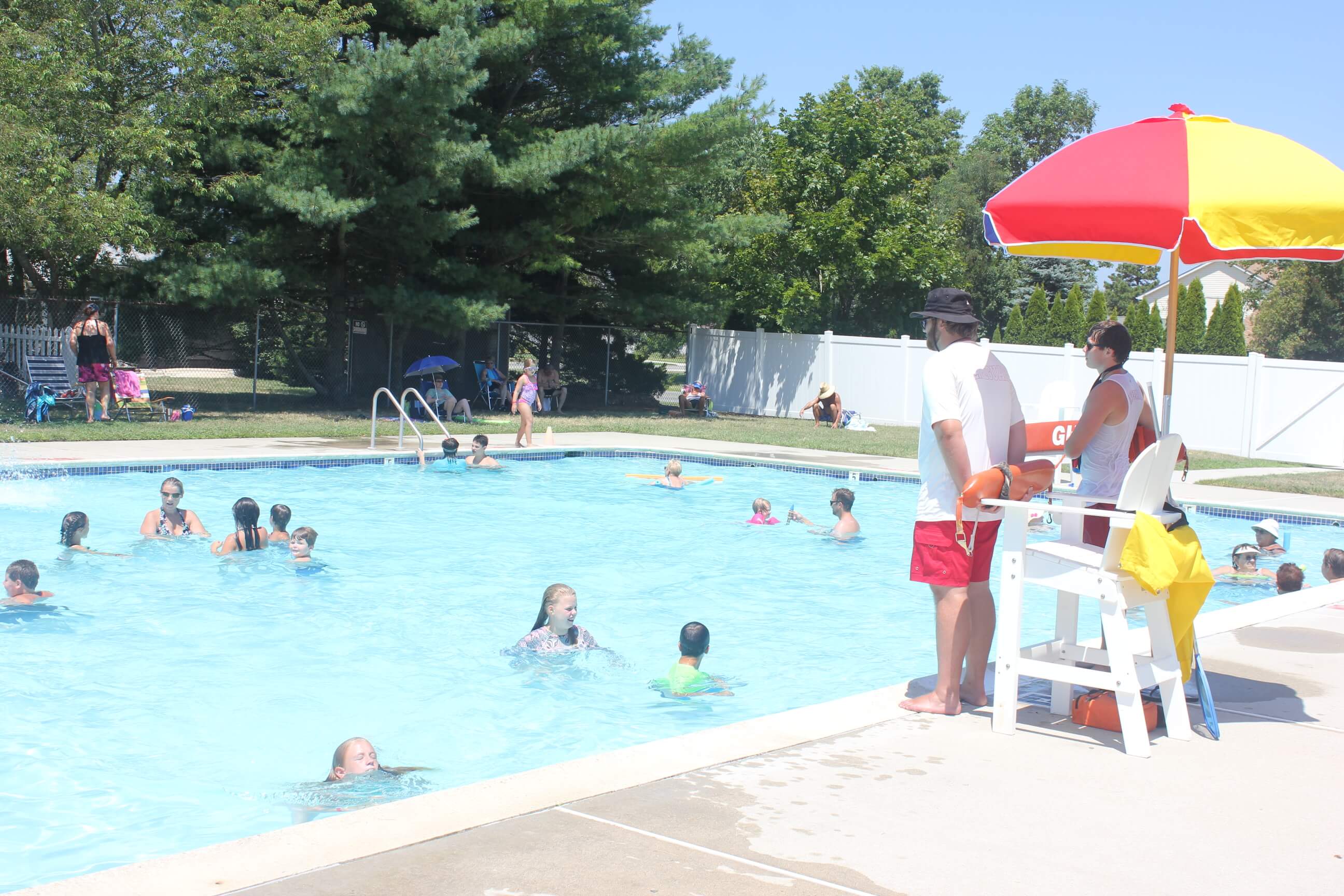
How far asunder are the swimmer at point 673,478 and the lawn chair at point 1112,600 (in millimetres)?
10236

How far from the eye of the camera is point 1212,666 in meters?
6.18

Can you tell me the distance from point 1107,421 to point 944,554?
1.07m

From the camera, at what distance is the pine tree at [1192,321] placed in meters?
31.9

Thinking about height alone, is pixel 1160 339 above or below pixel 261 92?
below

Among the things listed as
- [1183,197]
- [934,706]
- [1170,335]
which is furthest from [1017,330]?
[934,706]

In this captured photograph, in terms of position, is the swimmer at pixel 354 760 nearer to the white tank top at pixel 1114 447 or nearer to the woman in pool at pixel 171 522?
the white tank top at pixel 1114 447

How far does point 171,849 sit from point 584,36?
22059 mm

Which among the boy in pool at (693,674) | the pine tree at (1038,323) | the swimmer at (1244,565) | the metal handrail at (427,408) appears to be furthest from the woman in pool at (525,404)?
the pine tree at (1038,323)

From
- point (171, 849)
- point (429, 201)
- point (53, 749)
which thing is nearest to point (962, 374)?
point (171, 849)

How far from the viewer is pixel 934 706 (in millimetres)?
5195

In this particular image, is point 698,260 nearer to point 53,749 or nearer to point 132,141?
point 132,141

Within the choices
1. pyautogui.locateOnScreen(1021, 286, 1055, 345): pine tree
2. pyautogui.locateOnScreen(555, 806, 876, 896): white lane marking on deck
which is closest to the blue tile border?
pyautogui.locateOnScreen(555, 806, 876, 896): white lane marking on deck

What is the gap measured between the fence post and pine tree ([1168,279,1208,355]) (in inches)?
879

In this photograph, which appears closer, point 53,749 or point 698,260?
point 53,749
